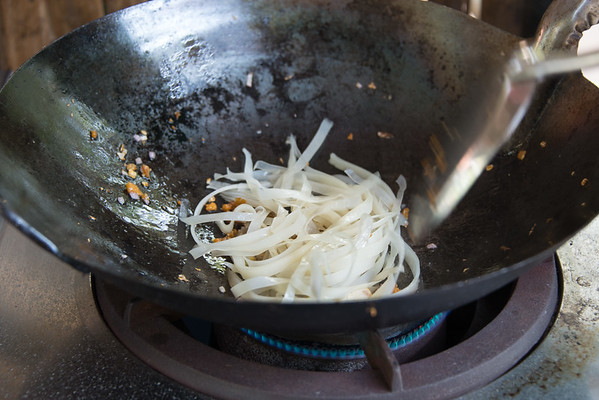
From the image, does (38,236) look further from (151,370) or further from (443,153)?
(443,153)

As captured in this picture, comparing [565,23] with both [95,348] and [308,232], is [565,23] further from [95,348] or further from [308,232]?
[95,348]

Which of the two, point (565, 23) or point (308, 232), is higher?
point (565, 23)

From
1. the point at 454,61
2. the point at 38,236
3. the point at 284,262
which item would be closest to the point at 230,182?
the point at 284,262

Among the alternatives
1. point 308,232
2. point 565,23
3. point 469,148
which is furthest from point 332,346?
point 565,23

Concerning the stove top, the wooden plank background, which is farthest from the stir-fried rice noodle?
the wooden plank background

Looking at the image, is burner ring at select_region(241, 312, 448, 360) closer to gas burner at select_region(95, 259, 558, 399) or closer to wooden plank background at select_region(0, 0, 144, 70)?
gas burner at select_region(95, 259, 558, 399)

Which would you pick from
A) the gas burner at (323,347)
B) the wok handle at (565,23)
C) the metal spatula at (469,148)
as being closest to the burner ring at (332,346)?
the gas burner at (323,347)
